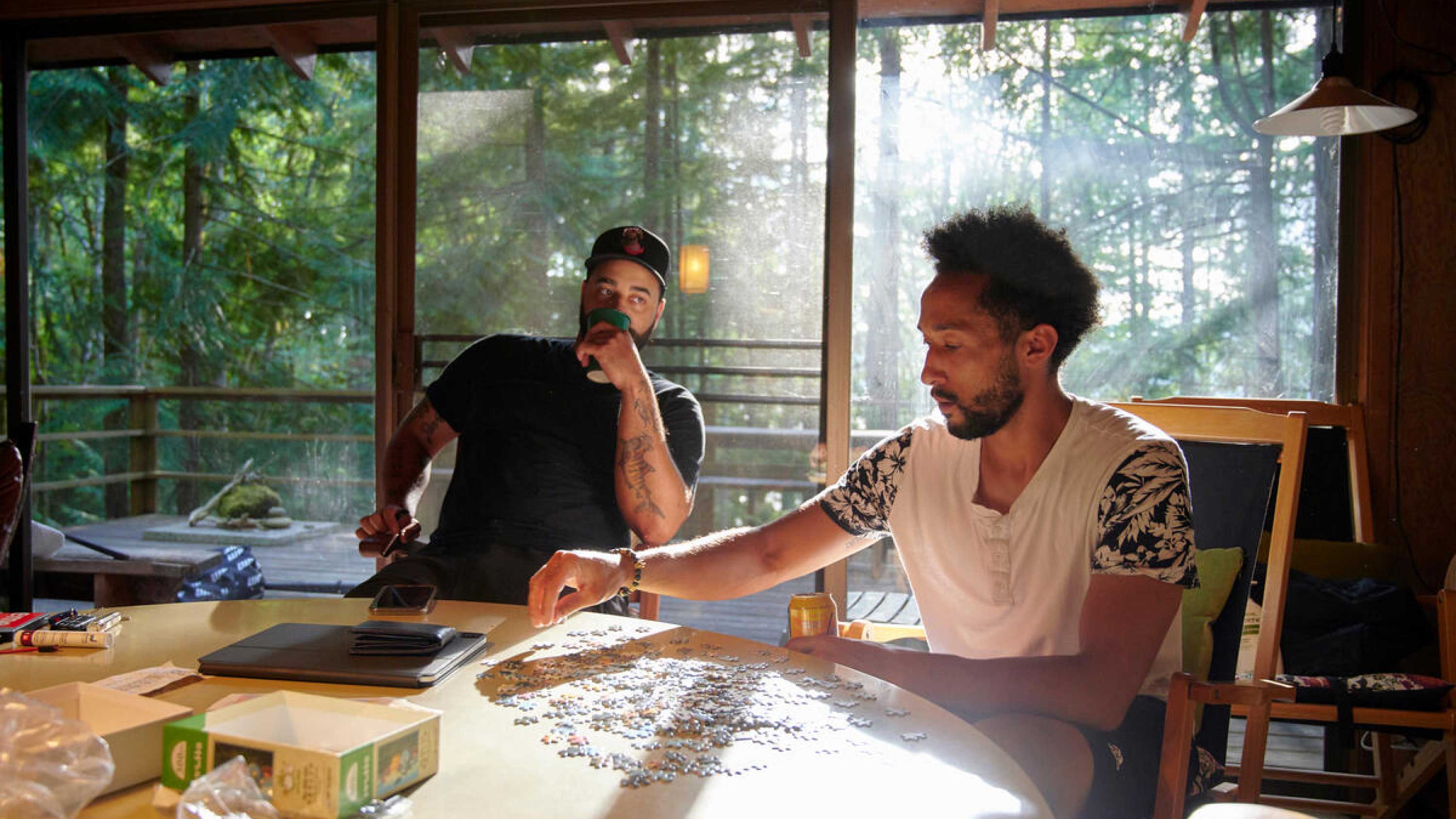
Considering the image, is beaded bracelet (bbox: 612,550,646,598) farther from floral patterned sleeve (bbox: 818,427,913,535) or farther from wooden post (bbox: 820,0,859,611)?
wooden post (bbox: 820,0,859,611)

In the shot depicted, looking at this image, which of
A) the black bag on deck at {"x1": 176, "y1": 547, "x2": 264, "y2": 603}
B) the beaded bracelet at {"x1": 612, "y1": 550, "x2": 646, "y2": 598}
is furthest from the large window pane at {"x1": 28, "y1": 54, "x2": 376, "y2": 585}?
the beaded bracelet at {"x1": 612, "y1": 550, "x2": 646, "y2": 598}

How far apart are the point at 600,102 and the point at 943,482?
2.33 metres

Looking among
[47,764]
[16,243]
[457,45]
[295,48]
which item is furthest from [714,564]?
[16,243]

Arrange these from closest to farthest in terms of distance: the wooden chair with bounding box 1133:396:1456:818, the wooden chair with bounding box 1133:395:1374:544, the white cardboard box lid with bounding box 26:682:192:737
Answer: the white cardboard box lid with bounding box 26:682:192:737, the wooden chair with bounding box 1133:396:1456:818, the wooden chair with bounding box 1133:395:1374:544

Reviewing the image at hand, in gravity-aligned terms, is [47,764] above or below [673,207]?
below

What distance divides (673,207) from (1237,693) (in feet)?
8.21

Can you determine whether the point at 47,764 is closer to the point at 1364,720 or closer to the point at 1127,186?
the point at 1364,720

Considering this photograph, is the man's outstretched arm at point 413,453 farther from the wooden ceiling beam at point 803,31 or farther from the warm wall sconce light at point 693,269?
the wooden ceiling beam at point 803,31

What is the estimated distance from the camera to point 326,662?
1.33 meters

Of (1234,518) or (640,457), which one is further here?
(640,457)

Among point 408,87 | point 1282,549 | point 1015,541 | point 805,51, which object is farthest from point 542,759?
point 408,87

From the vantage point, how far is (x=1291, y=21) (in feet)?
11.1

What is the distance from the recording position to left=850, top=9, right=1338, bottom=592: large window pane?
337 cm

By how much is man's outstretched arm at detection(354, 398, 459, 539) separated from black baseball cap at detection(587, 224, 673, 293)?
22.6 inches
